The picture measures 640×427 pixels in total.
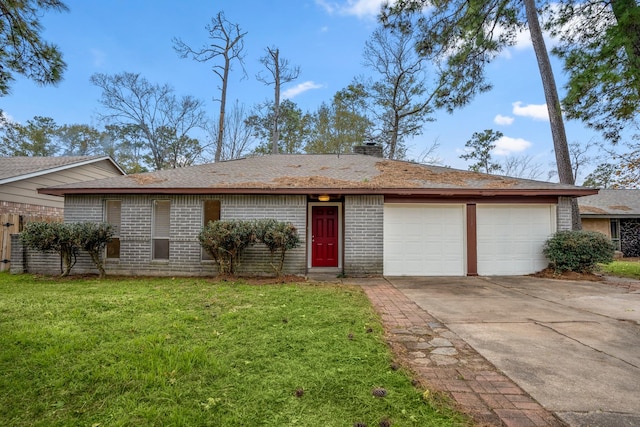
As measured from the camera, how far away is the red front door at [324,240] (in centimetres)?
934

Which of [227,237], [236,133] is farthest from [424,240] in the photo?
[236,133]

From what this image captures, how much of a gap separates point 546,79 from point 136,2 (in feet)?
48.6

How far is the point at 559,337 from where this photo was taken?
148 inches

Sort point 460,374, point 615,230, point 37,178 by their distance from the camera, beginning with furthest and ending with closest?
point 615,230
point 37,178
point 460,374

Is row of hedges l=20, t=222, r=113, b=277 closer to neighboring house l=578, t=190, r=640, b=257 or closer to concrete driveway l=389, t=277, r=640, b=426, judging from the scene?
concrete driveway l=389, t=277, r=640, b=426

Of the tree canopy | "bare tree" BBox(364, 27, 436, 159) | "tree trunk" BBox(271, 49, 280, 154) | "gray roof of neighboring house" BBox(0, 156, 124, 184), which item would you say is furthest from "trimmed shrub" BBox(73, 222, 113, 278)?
"bare tree" BBox(364, 27, 436, 159)

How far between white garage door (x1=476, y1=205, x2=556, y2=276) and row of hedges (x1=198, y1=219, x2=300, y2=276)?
5.21m

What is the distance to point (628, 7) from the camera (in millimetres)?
5551

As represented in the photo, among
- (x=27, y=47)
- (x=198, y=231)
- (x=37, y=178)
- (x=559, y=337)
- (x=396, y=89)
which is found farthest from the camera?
(x=396, y=89)

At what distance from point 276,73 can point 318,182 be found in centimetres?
1316

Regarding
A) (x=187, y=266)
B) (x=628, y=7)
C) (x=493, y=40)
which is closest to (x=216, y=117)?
(x=187, y=266)

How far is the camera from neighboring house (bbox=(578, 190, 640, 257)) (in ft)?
56.7

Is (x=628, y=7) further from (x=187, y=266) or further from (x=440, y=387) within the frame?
(x=187, y=266)

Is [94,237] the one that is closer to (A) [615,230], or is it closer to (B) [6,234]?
(B) [6,234]
